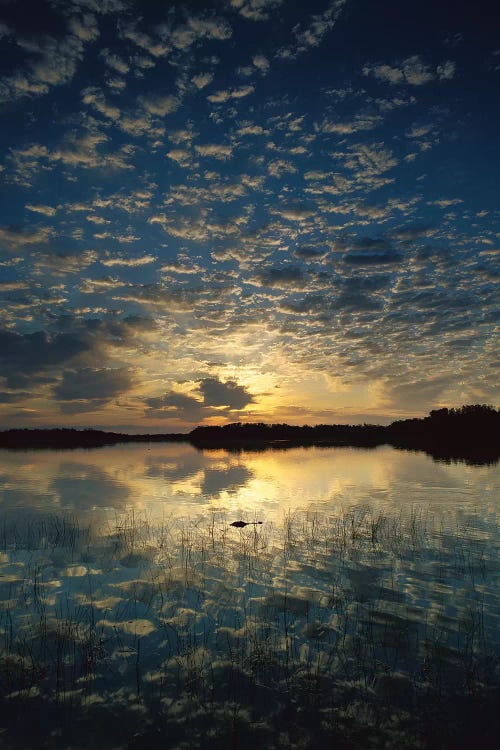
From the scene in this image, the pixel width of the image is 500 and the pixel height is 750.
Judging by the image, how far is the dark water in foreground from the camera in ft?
30.9

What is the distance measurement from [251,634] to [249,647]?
0.85m

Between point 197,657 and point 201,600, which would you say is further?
point 201,600

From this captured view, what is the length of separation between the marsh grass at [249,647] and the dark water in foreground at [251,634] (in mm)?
48

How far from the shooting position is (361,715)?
9.66 meters

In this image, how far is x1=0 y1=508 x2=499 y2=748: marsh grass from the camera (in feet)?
30.7

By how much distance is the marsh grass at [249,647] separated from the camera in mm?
9352

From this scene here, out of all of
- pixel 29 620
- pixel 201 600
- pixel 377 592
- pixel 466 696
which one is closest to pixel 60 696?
pixel 29 620

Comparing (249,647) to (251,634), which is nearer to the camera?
(249,647)

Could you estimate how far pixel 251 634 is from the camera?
13.6m

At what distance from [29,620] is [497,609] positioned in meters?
15.7

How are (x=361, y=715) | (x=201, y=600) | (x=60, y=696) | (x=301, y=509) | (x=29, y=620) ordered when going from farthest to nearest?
(x=301, y=509), (x=201, y=600), (x=29, y=620), (x=60, y=696), (x=361, y=715)

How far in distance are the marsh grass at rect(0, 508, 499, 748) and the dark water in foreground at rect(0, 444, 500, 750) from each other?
48 mm

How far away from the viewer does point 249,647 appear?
41.9ft

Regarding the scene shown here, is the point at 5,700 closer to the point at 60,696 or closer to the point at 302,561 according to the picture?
the point at 60,696
